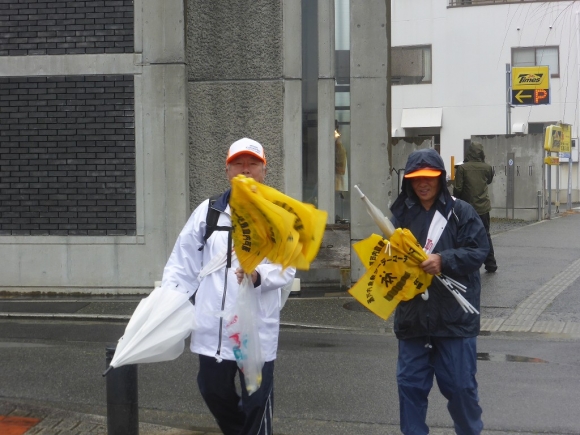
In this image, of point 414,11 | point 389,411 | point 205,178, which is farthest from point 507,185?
point 389,411

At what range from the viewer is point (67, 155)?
37.5ft

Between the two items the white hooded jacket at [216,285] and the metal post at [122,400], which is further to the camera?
the metal post at [122,400]

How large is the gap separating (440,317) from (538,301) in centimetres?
661

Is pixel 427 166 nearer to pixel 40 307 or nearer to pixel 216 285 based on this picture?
pixel 216 285

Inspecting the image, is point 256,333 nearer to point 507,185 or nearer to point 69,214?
point 69,214

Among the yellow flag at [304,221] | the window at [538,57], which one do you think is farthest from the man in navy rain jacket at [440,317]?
the window at [538,57]

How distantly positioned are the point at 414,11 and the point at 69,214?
29.8m

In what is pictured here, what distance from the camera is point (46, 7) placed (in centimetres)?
1141

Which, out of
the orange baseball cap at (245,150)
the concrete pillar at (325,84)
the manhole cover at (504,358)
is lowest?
the manhole cover at (504,358)

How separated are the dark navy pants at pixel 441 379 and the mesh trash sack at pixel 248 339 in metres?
0.97

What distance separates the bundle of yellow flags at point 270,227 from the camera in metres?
4.08

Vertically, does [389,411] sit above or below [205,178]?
below

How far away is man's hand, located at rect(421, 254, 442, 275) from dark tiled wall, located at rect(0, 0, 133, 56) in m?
7.66

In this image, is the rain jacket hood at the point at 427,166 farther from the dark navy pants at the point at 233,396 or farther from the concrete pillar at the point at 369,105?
the concrete pillar at the point at 369,105
